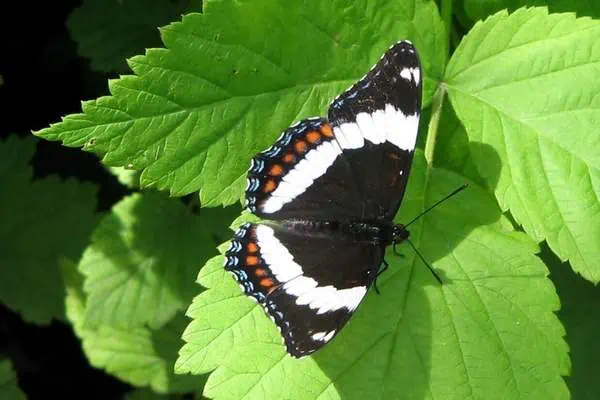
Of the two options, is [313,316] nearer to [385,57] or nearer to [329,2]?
[385,57]

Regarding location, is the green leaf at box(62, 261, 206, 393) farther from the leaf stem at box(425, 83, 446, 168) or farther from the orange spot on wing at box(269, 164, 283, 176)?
the leaf stem at box(425, 83, 446, 168)

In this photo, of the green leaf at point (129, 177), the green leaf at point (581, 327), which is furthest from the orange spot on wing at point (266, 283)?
the green leaf at point (581, 327)

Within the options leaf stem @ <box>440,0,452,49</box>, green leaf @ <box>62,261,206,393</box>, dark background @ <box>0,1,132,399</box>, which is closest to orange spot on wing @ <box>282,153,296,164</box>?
leaf stem @ <box>440,0,452,49</box>

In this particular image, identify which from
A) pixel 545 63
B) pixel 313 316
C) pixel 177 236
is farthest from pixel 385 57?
pixel 177 236

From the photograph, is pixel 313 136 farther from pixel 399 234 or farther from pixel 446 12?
pixel 446 12

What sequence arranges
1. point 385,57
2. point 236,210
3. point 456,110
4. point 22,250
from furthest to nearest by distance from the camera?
point 22,250 < point 236,210 < point 456,110 < point 385,57

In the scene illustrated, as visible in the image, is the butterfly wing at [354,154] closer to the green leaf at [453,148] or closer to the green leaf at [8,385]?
the green leaf at [453,148]

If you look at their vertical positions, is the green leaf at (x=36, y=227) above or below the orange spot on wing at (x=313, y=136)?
below
